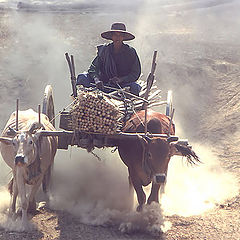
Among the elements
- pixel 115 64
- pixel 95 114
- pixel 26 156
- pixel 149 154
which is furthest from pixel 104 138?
pixel 115 64

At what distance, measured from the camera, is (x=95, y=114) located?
5.66 m

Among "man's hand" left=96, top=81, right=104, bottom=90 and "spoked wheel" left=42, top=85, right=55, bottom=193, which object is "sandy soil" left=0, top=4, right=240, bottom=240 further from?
"man's hand" left=96, top=81, right=104, bottom=90

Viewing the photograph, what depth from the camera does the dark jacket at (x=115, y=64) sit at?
7.79m

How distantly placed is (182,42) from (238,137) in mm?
6725

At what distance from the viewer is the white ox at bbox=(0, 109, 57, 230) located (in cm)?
566

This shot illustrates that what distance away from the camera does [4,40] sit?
1546 cm

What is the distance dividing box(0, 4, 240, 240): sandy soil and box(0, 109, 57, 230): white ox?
1.36 feet

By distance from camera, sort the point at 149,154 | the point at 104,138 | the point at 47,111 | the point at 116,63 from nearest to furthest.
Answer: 1. the point at 149,154
2. the point at 104,138
3. the point at 47,111
4. the point at 116,63

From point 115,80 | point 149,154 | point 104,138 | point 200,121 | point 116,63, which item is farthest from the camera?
point 200,121

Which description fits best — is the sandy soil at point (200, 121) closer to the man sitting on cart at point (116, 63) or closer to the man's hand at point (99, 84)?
the man's hand at point (99, 84)

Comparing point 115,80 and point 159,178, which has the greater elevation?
point 115,80

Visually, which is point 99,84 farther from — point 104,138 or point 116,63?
point 116,63

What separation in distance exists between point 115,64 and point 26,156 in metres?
2.95

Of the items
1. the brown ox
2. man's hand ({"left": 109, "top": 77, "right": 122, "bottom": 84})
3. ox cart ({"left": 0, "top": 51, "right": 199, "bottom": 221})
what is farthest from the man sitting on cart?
the brown ox
